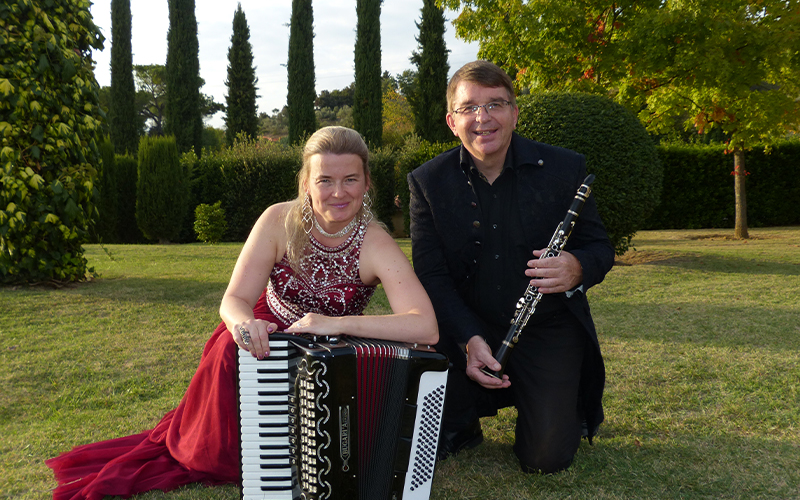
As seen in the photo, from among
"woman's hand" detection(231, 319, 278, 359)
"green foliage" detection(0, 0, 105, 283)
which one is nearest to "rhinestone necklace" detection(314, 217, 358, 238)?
"woman's hand" detection(231, 319, 278, 359)

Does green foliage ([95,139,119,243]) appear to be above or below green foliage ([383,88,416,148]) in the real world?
below

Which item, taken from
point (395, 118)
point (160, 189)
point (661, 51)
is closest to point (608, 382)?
point (661, 51)

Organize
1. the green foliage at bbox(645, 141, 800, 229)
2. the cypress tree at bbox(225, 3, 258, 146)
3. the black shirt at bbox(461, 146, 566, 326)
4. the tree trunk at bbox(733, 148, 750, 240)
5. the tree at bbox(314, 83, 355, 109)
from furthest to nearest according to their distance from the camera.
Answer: the tree at bbox(314, 83, 355, 109) < the cypress tree at bbox(225, 3, 258, 146) < the green foliage at bbox(645, 141, 800, 229) < the tree trunk at bbox(733, 148, 750, 240) < the black shirt at bbox(461, 146, 566, 326)

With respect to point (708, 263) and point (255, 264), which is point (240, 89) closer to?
point (708, 263)

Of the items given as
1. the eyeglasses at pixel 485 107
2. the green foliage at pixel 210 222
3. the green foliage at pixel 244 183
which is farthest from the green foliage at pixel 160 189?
the eyeglasses at pixel 485 107

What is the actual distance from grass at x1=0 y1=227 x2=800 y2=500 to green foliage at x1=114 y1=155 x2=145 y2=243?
7861mm

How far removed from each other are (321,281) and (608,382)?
2231 mm

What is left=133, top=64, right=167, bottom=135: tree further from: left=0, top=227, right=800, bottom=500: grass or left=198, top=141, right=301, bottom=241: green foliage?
left=0, top=227, right=800, bottom=500: grass

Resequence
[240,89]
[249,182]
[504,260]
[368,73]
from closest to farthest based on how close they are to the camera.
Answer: [504,260], [249,182], [368,73], [240,89]

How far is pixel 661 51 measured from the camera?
28.4 ft

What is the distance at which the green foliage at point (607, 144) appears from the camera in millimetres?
7504

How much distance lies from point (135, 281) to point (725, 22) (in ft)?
29.4

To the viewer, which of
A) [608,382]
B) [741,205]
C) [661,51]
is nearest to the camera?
[608,382]

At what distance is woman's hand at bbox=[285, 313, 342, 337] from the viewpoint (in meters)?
2.18
